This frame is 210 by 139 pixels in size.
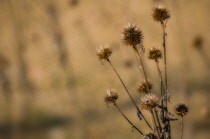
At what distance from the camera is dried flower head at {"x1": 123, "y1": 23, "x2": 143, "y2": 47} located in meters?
1.15

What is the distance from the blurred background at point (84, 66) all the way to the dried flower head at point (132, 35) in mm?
2431

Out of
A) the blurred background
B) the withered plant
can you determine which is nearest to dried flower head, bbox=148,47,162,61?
the withered plant

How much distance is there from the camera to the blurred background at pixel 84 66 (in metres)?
3.83

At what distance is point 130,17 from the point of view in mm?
4332

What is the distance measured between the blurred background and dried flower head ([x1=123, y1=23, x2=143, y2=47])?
7.98ft

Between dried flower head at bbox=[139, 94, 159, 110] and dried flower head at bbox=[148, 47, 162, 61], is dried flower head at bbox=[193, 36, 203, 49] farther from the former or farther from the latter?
dried flower head at bbox=[139, 94, 159, 110]

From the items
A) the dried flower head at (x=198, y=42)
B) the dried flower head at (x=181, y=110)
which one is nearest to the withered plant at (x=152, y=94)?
the dried flower head at (x=181, y=110)

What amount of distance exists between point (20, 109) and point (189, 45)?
2465 millimetres

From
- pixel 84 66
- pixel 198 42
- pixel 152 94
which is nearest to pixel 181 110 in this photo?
pixel 152 94

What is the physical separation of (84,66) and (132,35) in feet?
10.6

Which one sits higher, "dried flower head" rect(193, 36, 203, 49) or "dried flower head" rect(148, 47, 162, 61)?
"dried flower head" rect(193, 36, 203, 49)

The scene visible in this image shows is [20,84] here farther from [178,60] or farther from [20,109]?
[178,60]

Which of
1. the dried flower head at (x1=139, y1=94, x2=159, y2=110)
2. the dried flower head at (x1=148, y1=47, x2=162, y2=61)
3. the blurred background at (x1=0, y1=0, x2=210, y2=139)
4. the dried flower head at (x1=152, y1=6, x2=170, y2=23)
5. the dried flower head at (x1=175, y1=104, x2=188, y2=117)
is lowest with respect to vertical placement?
the dried flower head at (x1=139, y1=94, x2=159, y2=110)

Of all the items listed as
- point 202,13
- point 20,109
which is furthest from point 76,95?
point 202,13
